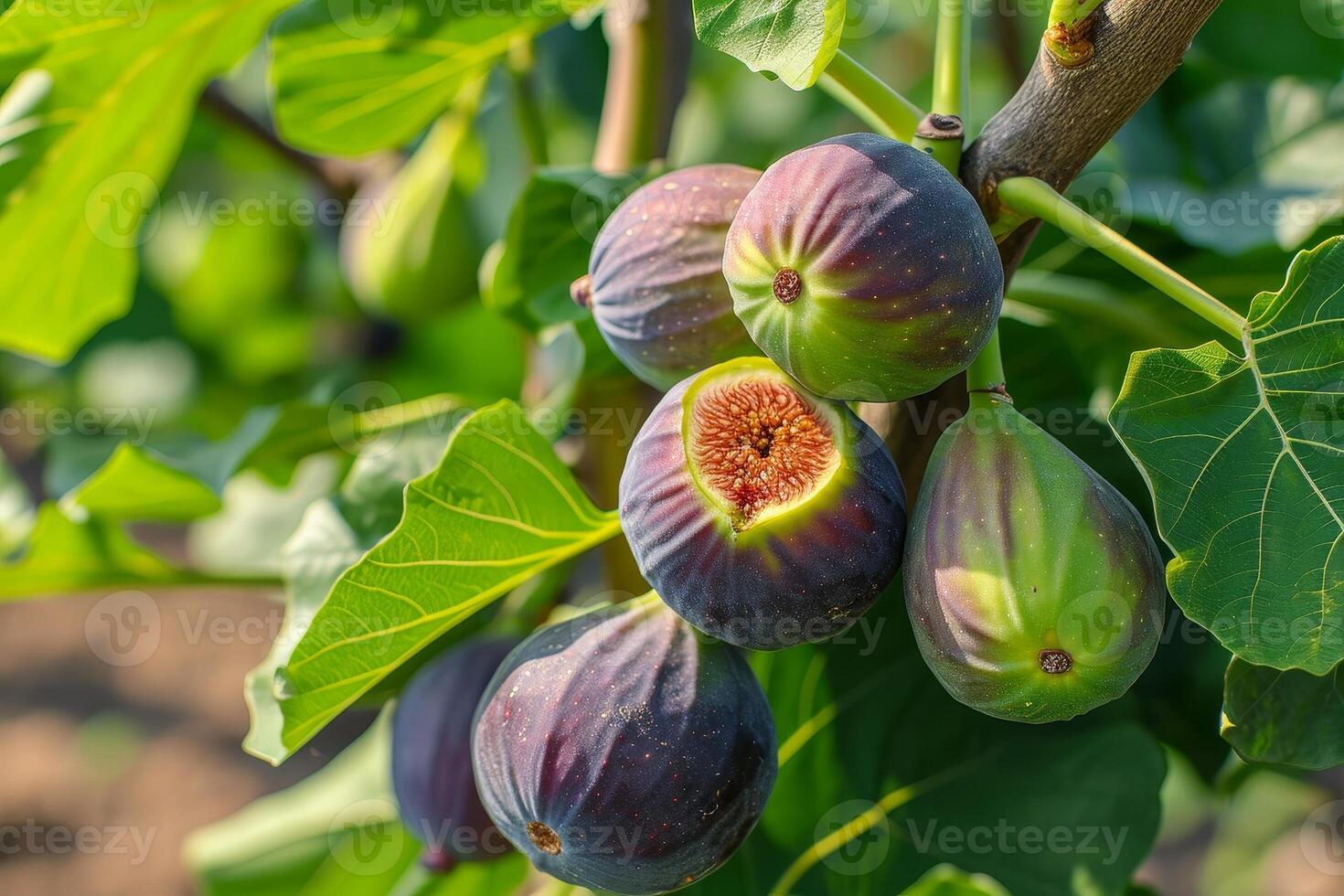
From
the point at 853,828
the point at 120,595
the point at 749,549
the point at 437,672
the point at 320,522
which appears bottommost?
the point at 120,595

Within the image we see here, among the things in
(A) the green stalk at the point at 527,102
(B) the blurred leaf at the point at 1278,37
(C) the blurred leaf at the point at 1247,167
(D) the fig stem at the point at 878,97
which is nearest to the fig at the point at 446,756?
(D) the fig stem at the point at 878,97

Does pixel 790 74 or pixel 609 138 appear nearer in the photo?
pixel 790 74

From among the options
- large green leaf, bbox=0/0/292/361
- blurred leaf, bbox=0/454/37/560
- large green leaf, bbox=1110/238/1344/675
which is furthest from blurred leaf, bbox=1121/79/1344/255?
blurred leaf, bbox=0/454/37/560

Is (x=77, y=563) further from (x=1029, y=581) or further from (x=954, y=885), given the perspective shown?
(x=1029, y=581)

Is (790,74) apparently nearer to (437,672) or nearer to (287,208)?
(437,672)

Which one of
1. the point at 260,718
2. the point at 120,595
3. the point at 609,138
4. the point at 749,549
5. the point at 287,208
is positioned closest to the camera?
the point at 749,549

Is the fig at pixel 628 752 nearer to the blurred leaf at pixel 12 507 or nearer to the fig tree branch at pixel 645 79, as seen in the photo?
the fig tree branch at pixel 645 79

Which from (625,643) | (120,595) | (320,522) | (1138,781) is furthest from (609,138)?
(120,595)
